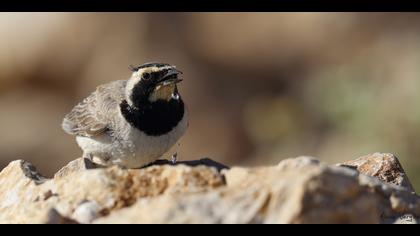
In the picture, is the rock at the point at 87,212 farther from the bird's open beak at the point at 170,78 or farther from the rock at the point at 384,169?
the bird's open beak at the point at 170,78

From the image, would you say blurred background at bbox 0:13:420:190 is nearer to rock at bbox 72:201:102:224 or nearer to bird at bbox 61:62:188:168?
bird at bbox 61:62:188:168

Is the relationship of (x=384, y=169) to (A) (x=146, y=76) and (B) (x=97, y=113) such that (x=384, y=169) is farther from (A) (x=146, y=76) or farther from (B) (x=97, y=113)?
(B) (x=97, y=113)

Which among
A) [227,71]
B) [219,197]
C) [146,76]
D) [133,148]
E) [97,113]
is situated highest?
[146,76]

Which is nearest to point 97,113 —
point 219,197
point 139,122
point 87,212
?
point 139,122
